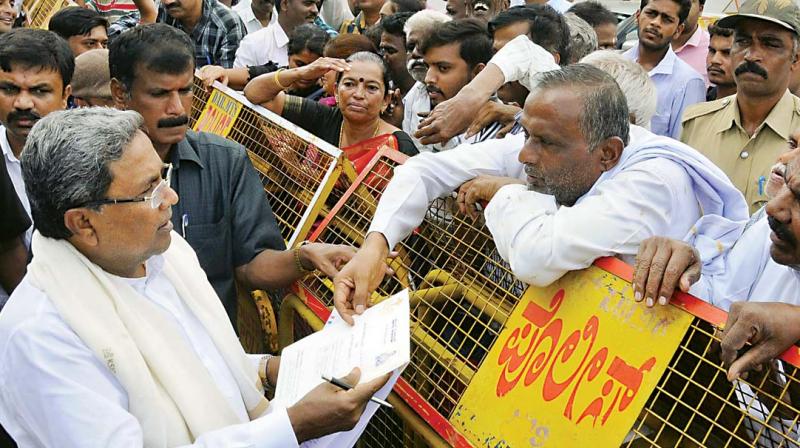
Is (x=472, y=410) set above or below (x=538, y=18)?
below

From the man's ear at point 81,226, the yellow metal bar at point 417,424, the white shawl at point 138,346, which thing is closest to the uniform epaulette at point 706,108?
the yellow metal bar at point 417,424

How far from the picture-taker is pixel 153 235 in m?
2.14

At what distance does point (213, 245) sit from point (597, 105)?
5.58ft

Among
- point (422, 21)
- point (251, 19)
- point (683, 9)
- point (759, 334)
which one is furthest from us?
point (251, 19)

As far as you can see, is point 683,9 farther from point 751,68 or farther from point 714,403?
point 714,403

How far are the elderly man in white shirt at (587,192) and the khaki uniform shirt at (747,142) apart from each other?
1.58 meters

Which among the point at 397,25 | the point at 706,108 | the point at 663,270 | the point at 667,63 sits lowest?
the point at 663,270

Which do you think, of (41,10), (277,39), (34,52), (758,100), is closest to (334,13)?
(277,39)

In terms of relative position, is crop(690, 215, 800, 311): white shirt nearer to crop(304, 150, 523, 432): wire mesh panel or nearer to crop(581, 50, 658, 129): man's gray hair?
crop(304, 150, 523, 432): wire mesh panel

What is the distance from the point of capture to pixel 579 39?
15.5 feet

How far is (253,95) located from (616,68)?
A: 84.1 inches

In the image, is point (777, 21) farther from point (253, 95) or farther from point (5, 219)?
point (5, 219)

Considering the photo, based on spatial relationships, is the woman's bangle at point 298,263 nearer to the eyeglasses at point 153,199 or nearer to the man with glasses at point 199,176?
the man with glasses at point 199,176

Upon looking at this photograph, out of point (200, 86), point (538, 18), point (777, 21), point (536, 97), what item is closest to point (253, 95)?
point (200, 86)
